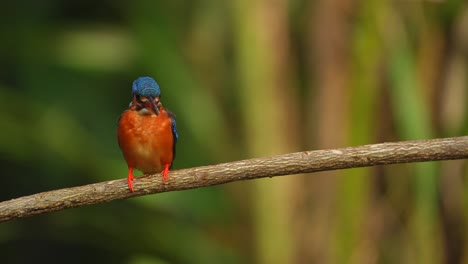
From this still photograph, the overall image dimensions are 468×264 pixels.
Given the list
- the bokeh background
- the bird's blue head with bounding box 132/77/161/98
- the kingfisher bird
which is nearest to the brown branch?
the bird's blue head with bounding box 132/77/161/98

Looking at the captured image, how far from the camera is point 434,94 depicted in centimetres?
473

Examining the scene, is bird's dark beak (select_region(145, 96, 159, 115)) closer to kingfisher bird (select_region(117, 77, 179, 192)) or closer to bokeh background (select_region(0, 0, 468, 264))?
kingfisher bird (select_region(117, 77, 179, 192))

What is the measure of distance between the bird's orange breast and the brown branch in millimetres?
897

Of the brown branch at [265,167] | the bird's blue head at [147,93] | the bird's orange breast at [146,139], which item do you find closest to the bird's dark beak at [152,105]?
the bird's blue head at [147,93]

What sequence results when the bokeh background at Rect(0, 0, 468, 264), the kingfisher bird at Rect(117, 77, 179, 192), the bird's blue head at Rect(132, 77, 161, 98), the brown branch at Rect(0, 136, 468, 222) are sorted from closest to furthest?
the brown branch at Rect(0, 136, 468, 222)
the bird's blue head at Rect(132, 77, 161, 98)
the kingfisher bird at Rect(117, 77, 179, 192)
the bokeh background at Rect(0, 0, 468, 264)

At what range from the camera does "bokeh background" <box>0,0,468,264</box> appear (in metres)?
4.30

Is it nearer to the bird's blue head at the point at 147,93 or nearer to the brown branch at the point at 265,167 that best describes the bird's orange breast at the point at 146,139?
the bird's blue head at the point at 147,93

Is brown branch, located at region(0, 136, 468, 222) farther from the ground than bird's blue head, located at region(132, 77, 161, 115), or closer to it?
closer to it

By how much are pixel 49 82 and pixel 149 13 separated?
1.32 m

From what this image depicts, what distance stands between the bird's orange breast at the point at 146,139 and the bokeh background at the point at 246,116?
26.6 inches

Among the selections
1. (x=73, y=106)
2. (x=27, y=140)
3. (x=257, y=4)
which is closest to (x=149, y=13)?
(x=257, y=4)

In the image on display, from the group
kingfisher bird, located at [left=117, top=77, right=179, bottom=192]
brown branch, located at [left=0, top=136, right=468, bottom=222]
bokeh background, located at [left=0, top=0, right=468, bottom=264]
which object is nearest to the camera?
brown branch, located at [left=0, top=136, right=468, bottom=222]

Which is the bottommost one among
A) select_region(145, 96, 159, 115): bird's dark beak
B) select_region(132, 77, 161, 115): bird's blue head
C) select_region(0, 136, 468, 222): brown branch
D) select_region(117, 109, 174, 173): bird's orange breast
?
select_region(0, 136, 468, 222): brown branch

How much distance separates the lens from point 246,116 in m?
4.88
